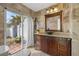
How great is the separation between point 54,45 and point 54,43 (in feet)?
0.11

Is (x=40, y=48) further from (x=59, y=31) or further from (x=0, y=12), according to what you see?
(x=0, y=12)

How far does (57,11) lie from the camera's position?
197 cm

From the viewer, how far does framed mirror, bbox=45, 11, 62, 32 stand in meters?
1.98

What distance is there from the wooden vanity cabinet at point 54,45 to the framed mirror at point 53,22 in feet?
0.51

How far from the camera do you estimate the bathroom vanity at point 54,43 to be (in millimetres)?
1920

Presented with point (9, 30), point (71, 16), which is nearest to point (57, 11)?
point (71, 16)

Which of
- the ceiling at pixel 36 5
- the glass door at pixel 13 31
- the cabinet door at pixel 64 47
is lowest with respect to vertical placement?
the cabinet door at pixel 64 47

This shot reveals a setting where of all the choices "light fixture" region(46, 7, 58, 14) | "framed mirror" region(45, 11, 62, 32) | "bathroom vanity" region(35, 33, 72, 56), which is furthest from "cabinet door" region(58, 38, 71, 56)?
"light fixture" region(46, 7, 58, 14)

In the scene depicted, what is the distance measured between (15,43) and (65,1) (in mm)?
1103

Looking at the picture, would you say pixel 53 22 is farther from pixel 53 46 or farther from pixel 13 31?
pixel 13 31

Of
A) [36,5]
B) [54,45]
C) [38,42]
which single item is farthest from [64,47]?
[36,5]

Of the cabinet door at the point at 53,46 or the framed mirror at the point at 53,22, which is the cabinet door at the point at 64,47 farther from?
the framed mirror at the point at 53,22

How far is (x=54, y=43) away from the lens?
2.02m

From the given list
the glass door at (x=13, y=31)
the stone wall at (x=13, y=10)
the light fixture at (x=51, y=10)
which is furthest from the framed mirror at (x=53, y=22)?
the glass door at (x=13, y=31)
